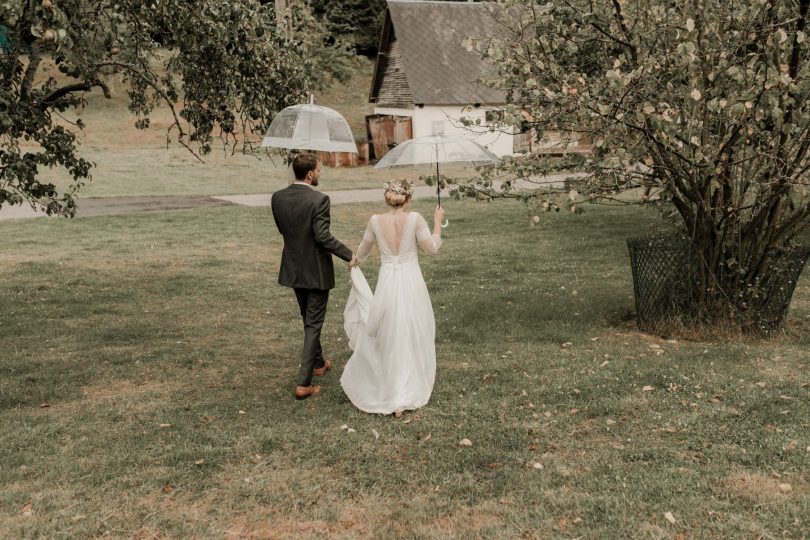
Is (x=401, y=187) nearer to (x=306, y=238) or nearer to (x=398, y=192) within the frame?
(x=398, y=192)

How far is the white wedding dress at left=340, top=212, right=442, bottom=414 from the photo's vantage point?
6449 mm

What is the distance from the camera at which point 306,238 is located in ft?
22.1

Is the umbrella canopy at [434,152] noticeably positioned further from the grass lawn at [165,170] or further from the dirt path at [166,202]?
the dirt path at [166,202]

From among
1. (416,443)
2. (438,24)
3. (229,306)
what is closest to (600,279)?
(229,306)

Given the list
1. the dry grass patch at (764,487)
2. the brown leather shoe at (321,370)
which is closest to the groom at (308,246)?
the brown leather shoe at (321,370)

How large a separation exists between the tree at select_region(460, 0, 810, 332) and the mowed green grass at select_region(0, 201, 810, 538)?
1114mm

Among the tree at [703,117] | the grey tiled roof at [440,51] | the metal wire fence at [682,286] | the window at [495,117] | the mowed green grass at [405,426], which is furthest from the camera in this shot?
the grey tiled roof at [440,51]

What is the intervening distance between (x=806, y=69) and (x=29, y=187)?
7900 mm

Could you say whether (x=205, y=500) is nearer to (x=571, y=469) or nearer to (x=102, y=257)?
(x=571, y=469)

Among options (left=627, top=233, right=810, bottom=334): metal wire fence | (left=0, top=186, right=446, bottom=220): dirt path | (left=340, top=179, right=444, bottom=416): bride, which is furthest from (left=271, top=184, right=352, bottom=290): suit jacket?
(left=0, top=186, right=446, bottom=220): dirt path

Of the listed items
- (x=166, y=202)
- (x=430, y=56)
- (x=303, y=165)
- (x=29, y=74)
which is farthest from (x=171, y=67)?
(x=430, y=56)

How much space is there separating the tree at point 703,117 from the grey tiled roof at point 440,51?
26.0 meters

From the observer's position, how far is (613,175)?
7.64m

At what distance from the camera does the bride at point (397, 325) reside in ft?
21.1
